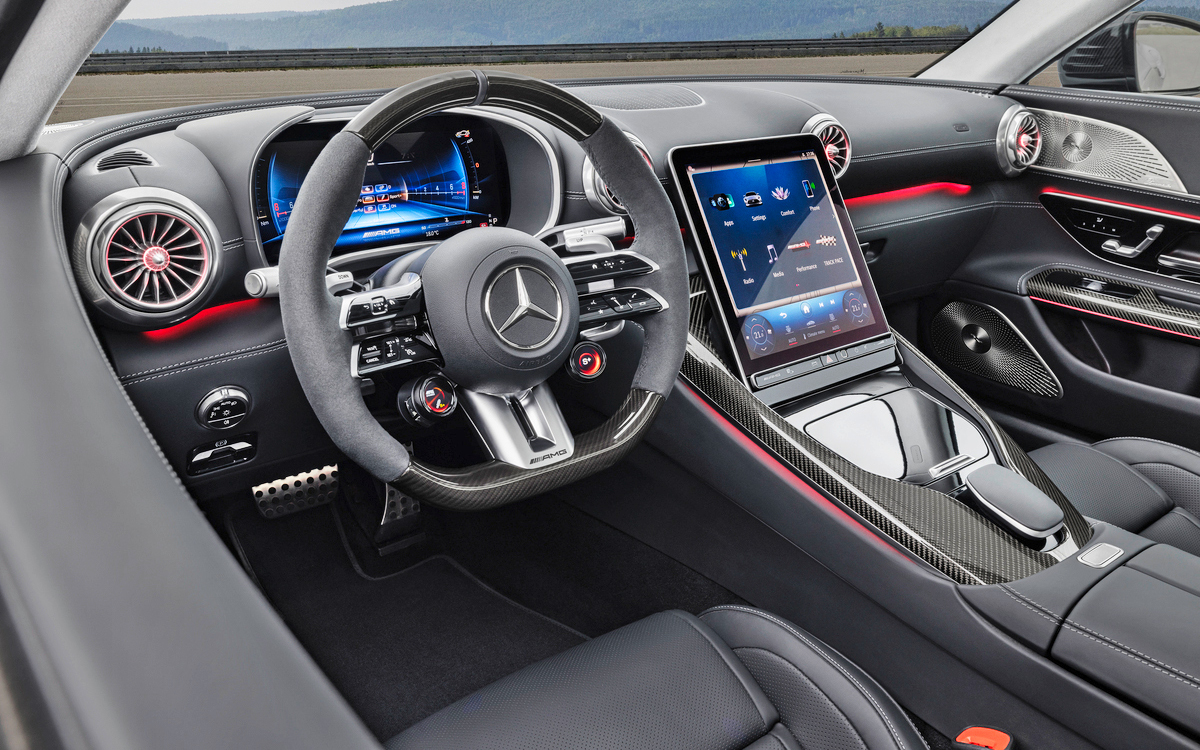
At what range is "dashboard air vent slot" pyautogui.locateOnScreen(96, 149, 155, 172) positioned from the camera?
137cm

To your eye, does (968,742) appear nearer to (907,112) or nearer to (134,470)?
(134,470)

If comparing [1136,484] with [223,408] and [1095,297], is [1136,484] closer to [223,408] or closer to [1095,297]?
[1095,297]

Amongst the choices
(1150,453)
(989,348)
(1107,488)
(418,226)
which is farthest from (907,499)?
(989,348)

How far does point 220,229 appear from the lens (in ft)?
4.79

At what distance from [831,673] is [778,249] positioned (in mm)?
1114

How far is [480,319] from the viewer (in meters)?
1.19

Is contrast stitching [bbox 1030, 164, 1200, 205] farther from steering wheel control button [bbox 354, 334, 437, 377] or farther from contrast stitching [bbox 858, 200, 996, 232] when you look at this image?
steering wheel control button [bbox 354, 334, 437, 377]

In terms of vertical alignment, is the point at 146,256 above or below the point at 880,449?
above

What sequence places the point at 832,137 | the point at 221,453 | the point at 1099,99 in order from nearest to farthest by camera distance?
the point at 221,453 → the point at 832,137 → the point at 1099,99

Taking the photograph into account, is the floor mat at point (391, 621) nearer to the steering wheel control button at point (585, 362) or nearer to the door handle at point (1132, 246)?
the steering wheel control button at point (585, 362)

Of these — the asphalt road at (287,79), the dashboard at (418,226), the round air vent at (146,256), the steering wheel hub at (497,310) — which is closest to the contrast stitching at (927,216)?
the dashboard at (418,226)

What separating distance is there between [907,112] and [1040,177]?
0.51m

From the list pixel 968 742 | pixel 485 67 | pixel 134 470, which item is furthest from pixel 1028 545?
pixel 134 470

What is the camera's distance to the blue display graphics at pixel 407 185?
157cm
